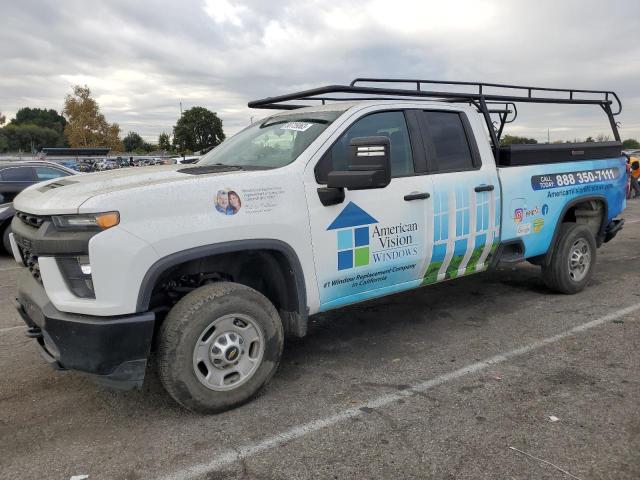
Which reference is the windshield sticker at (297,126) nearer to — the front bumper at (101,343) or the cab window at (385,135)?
the cab window at (385,135)

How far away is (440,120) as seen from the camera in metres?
4.62

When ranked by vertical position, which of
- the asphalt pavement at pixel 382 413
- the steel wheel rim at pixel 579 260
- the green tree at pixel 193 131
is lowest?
the asphalt pavement at pixel 382 413

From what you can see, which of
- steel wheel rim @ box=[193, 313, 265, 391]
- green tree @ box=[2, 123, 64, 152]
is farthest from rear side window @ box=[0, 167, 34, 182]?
green tree @ box=[2, 123, 64, 152]

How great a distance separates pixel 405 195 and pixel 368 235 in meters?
0.47

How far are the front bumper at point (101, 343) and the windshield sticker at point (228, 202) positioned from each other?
2.38ft

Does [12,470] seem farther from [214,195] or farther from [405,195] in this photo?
[405,195]

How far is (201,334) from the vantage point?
3.17 metres

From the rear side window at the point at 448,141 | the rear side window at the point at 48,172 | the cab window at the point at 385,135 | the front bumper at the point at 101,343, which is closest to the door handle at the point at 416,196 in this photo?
the cab window at the point at 385,135

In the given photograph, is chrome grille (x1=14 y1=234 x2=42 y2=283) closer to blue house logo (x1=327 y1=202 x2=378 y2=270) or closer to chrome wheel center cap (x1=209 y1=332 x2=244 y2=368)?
chrome wheel center cap (x1=209 y1=332 x2=244 y2=368)

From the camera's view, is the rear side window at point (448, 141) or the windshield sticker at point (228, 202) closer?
the windshield sticker at point (228, 202)

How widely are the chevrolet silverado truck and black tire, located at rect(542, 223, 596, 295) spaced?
0.60 meters

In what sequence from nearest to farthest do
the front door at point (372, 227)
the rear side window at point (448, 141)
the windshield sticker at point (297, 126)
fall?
the front door at point (372, 227), the windshield sticker at point (297, 126), the rear side window at point (448, 141)

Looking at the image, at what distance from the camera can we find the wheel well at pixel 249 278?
335 centimetres

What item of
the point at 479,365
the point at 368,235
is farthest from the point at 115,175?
the point at 479,365
